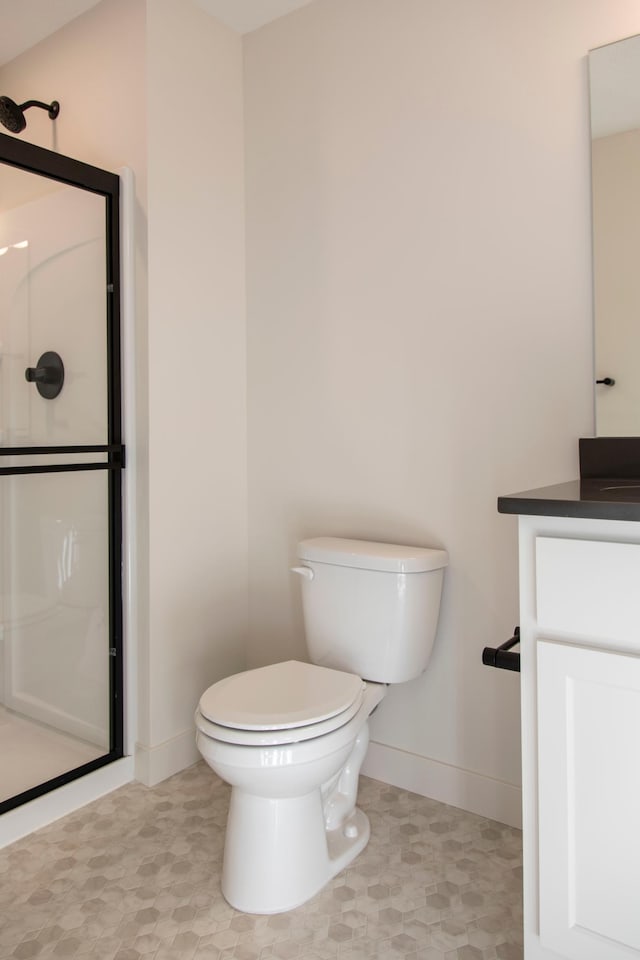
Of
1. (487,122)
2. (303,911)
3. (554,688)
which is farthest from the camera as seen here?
(487,122)

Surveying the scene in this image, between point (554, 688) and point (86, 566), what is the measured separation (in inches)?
55.7

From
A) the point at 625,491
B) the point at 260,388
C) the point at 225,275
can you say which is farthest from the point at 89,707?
the point at 625,491

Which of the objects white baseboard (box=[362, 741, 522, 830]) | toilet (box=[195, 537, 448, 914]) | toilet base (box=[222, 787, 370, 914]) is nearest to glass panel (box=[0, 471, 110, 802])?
toilet (box=[195, 537, 448, 914])

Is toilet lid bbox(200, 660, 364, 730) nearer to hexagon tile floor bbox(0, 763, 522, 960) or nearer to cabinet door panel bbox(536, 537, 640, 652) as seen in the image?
hexagon tile floor bbox(0, 763, 522, 960)

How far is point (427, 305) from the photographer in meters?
1.93

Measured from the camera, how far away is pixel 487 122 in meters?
1.79

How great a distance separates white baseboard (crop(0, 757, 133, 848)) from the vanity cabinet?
129cm

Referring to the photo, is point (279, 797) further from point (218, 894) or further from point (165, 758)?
point (165, 758)

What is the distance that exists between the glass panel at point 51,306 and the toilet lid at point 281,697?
0.86 m

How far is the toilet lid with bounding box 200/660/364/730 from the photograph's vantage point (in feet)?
4.78

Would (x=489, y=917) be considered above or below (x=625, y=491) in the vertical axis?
below

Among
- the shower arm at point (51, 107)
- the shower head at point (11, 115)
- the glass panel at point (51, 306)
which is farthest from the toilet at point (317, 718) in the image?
the shower arm at point (51, 107)

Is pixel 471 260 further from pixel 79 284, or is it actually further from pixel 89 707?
pixel 89 707

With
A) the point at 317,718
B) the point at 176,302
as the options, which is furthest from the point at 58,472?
the point at 317,718
